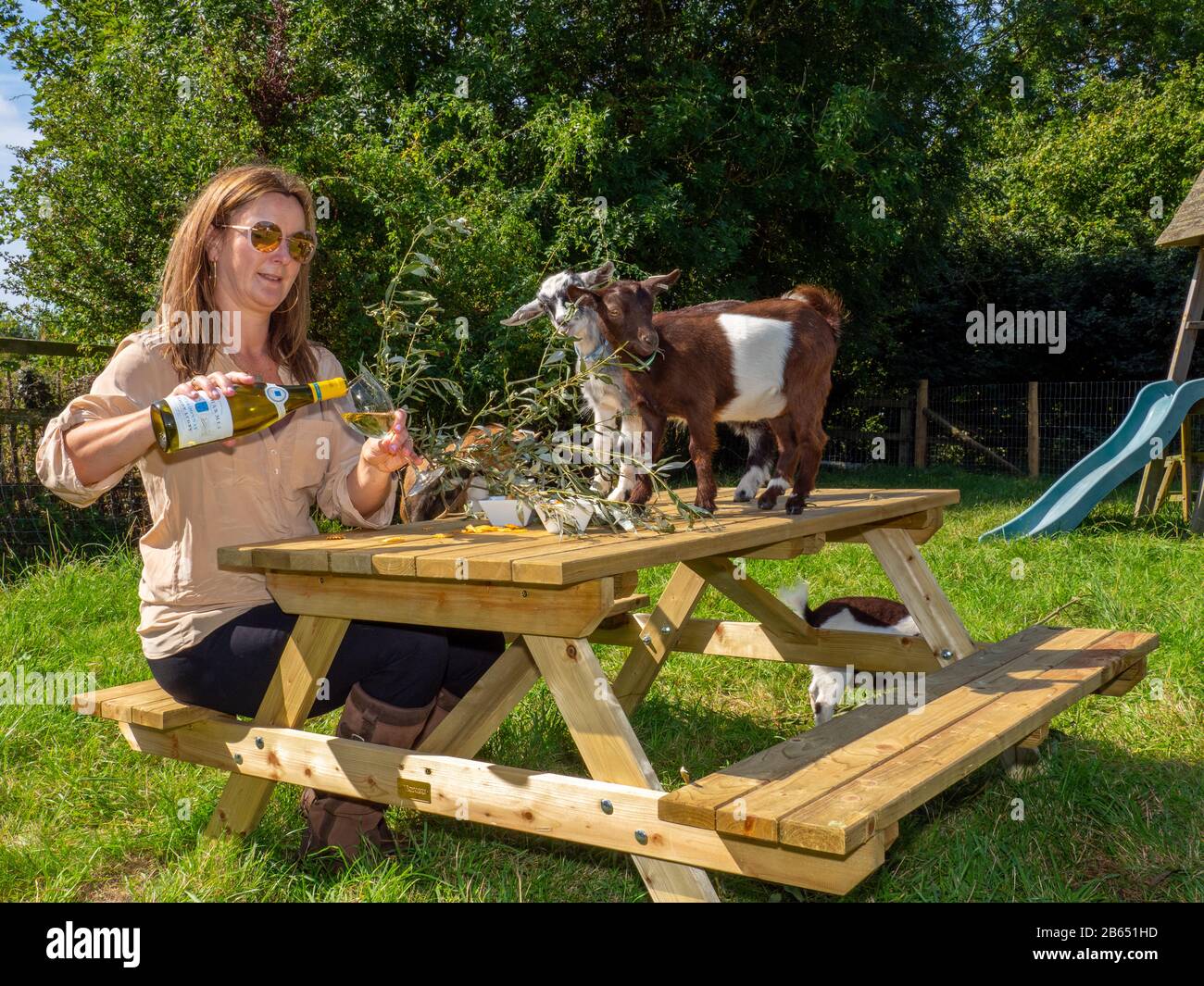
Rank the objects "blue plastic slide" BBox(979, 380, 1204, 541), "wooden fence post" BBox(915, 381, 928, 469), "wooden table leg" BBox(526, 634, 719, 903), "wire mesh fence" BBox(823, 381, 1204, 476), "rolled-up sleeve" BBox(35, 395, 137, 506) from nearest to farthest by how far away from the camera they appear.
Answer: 1. "wooden table leg" BBox(526, 634, 719, 903)
2. "rolled-up sleeve" BBox(35, 395, 137, 506)
3. "blue plastic slide" BBox(979, 380, 1204, 541)
4. "wire mesh fence" BBox(823, 381, 1204, 476)
5. "wooden fence post" BBox(915, 381, 928, 469)

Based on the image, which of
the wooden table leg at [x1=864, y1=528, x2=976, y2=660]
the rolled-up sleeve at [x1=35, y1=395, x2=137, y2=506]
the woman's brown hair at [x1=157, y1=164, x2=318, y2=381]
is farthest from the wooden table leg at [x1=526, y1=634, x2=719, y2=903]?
the wooden table leg at [x1=864, y1=528, x2=976, y2=660]

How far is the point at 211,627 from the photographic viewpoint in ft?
8.18

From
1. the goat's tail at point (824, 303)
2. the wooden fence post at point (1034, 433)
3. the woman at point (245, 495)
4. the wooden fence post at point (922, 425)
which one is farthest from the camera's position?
the wooden fence post at point (922, 425)

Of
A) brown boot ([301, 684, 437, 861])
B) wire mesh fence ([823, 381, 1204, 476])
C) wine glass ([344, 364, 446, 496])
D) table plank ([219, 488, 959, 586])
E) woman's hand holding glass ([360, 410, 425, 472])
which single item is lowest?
wire mesh fence ([823, 381, 1204, 476])

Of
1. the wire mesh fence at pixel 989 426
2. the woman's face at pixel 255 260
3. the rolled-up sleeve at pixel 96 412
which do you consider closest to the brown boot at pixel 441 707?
the rolled-up sleeve at pixel 96 412

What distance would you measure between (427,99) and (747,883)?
9.28 m

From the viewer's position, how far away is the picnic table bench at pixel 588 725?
5.91 ft

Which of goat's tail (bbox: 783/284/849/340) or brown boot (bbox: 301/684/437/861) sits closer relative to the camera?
brown boot (bbox: 301/684/437/861)

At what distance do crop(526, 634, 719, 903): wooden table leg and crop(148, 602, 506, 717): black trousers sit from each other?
52 centimetres

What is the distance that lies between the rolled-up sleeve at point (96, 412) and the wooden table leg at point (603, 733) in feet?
3.32

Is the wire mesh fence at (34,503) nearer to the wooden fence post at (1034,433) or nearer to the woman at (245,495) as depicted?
the woman at (245,495)

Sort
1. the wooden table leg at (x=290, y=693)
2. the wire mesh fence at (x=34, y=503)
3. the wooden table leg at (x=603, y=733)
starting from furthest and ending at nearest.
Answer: the wire mesh fence at (x=34, y=503) → the wooden table leg at (x=290, y=693) → the wooden table leg at (x=603, y=733)

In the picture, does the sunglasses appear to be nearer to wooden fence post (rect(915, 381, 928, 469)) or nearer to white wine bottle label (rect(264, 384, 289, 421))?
white wine bottle label (rect(264, 384, 289, 421))

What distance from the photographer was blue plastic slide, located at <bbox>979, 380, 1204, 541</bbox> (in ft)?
25.1
